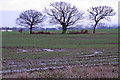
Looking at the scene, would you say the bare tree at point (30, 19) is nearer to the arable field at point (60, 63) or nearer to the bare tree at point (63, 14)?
the bare tree at point (63, 14)

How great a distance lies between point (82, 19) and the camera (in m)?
74.9

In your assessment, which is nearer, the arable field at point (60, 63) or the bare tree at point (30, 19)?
the arable field at point (60, 63)

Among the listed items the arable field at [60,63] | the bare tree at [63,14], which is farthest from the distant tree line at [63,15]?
the arable field at [60,63]

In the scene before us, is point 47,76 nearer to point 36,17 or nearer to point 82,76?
point 82,76

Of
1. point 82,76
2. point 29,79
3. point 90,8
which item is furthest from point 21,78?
point 90,8

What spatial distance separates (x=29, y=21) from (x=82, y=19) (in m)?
20.1

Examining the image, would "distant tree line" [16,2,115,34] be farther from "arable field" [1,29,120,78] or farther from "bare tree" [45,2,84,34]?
"arable field" [1,29,120,78]

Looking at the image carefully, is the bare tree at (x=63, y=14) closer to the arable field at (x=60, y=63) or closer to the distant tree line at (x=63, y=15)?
the distant tree line at (x=63, y=15)

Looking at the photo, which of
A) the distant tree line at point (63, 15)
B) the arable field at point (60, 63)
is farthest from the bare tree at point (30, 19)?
the arable field at point (60, 63)

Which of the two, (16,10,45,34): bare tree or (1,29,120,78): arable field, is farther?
(16,10,45,34): bare tree

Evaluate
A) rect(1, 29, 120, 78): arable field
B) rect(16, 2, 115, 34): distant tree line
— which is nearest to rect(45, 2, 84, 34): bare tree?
rect(16, 2, 115, 34): distant tree line

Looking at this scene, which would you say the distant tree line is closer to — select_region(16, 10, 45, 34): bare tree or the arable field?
select_region(16, 10, 45, 34): bare tree

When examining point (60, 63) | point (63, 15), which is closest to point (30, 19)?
point (63, 15)

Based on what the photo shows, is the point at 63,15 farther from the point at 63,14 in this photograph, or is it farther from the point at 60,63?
the point at 60,63
